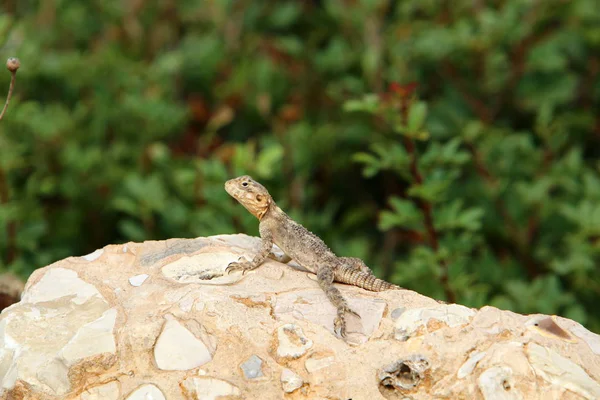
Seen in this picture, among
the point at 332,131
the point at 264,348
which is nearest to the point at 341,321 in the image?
the point at 264,348

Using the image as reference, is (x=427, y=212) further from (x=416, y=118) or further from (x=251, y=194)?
(x=251, y=194)

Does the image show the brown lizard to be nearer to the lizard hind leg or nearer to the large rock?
the lizard hind leg

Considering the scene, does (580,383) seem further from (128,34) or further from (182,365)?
(128,34)

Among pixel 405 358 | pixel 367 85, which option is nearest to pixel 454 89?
pixel 367 85

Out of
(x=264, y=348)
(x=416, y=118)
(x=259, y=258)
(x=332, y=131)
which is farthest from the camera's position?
(x=332, y=131)

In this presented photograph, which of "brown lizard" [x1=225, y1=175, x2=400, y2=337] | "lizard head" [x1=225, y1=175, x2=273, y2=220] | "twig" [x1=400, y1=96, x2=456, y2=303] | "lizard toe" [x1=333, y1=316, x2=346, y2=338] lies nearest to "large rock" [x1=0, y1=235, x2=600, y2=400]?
"lizard toe" [x1=333, y1=316, x2=346, y2=338]
